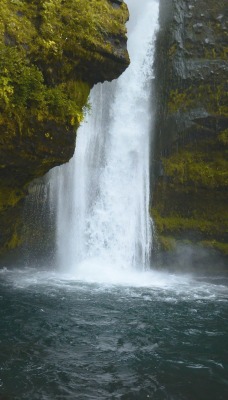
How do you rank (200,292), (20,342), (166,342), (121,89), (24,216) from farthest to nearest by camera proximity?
(121,89) → (24,216) → (200,292) → (166,342) → (20,342)

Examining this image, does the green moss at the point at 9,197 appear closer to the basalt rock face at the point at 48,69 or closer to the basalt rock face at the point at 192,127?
the basalt rock face at the point at 48,69

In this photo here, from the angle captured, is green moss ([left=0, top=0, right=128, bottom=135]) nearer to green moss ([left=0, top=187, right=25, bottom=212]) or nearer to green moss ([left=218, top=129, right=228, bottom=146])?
green moss ([left=0, top=187, right=25, bottom=212])

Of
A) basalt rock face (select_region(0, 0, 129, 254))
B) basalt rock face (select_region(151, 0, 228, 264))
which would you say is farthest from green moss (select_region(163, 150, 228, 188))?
basalt rock face (select_region(0, 0, 129, 254))

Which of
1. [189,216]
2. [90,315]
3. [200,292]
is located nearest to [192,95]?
[189,216]

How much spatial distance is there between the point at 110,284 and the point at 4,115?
7289mm

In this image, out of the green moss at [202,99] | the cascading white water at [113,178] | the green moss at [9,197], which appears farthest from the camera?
the cascading white water at [113,178]

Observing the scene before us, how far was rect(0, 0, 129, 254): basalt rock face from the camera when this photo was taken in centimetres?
909

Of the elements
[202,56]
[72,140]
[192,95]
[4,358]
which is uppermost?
[202,56]

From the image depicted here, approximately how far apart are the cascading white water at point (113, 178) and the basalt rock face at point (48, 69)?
645 centimetres

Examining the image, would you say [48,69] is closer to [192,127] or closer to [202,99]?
[192,127]

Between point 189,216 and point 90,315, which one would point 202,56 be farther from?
point 90,315

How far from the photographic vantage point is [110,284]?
13969 millimetres

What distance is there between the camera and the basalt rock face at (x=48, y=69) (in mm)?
9094

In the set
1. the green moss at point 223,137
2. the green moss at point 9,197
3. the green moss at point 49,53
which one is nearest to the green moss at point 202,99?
the green moss at point 223,137
